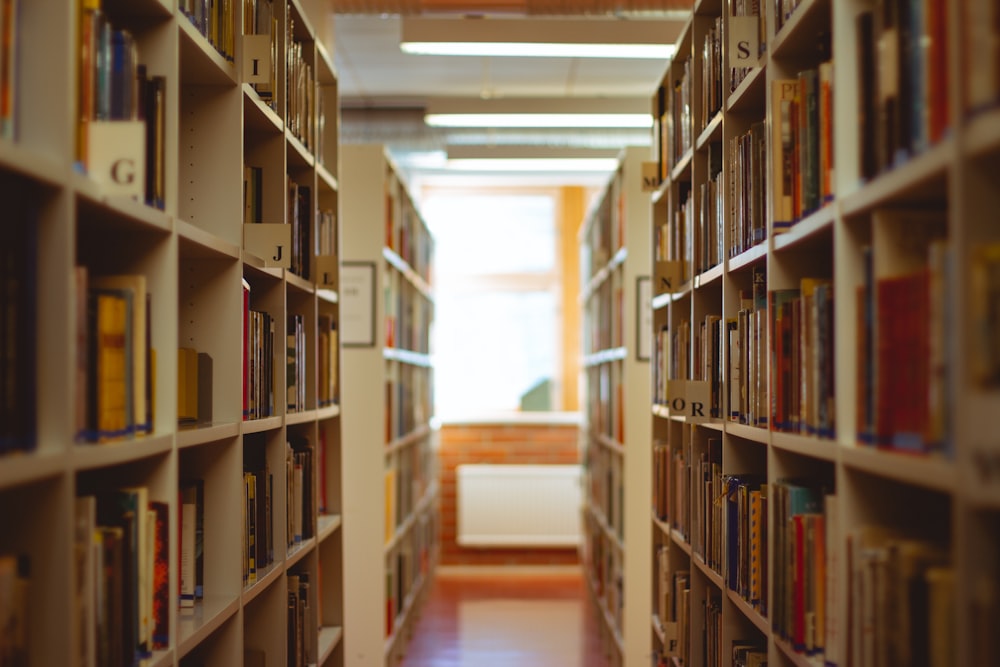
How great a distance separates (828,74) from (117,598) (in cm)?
144

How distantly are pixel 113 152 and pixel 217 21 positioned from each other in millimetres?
815

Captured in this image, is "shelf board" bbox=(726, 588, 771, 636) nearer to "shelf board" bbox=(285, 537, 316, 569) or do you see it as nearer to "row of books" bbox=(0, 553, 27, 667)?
"shelf board" bbox=(285, 537, 316, 569)

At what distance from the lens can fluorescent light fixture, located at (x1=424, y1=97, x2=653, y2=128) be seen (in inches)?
213

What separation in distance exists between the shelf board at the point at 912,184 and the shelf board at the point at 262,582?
1521 millimetres

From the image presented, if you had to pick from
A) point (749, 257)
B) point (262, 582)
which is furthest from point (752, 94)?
point (262, 582)

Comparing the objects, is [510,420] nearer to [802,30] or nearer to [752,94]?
[752,94]

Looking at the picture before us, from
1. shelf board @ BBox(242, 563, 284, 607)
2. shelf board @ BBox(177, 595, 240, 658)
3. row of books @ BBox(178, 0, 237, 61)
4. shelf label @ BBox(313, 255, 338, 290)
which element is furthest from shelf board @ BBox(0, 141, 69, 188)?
shelf label @ BBox(313, 255, 338, 290)

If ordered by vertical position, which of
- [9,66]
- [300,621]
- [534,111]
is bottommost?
[300,621]

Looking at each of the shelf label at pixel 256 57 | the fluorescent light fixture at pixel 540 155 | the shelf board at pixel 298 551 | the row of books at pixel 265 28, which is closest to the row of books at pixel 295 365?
the shelf board at pixel 298 551

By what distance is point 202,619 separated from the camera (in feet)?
6.28

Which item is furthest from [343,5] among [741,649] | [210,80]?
[741,649]

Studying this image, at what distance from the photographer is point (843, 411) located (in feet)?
4.87

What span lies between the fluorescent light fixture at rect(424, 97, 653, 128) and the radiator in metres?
2.73

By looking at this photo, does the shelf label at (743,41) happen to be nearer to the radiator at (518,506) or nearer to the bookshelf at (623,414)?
the bookshelf at (623,414)
